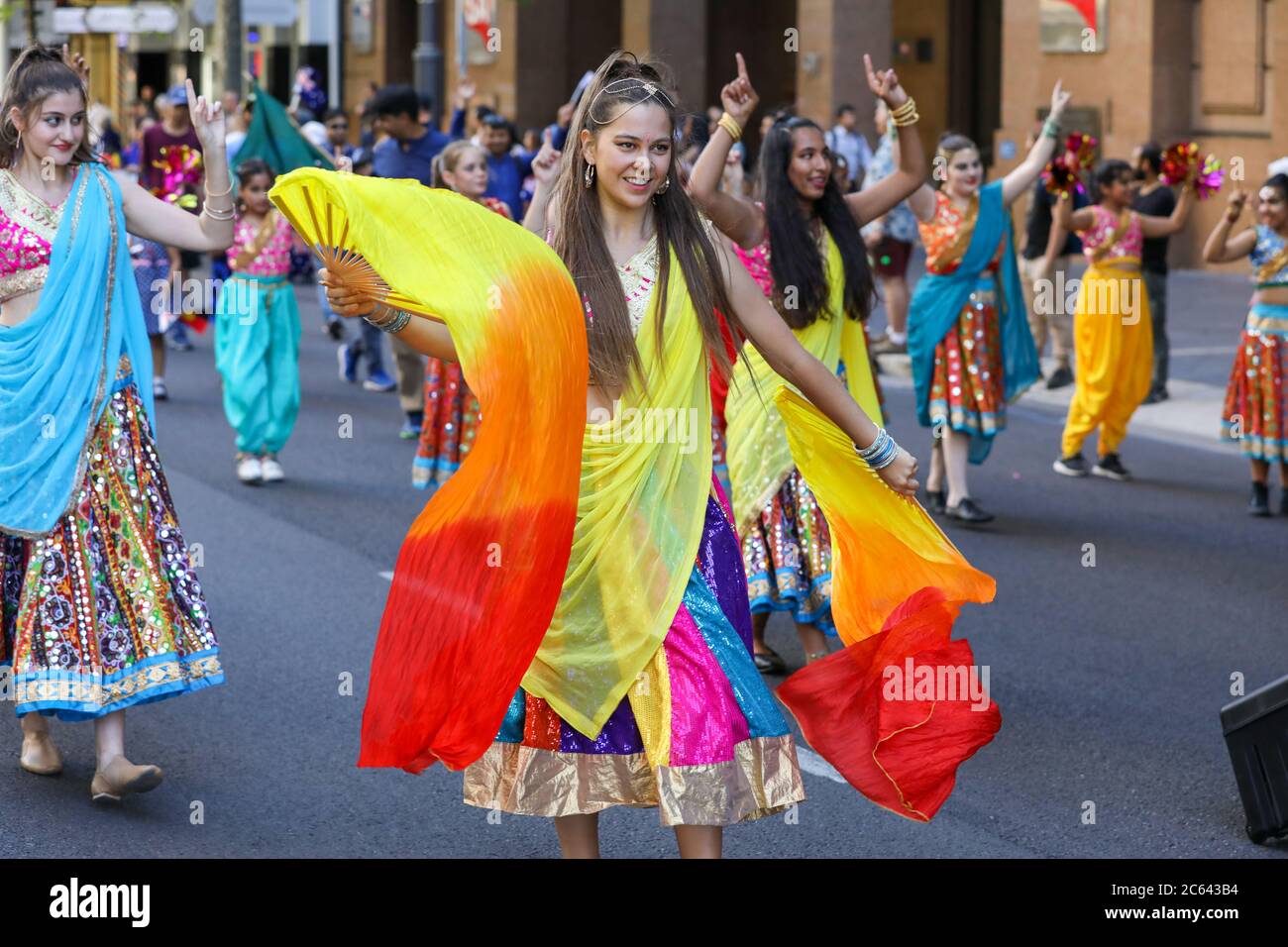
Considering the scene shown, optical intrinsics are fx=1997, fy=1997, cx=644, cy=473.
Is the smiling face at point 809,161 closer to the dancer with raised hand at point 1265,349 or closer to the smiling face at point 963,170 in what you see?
the smiling face at point 963,170

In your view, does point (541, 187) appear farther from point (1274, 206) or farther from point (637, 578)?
point (1274, 206)

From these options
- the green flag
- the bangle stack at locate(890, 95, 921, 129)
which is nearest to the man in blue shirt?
the green flag

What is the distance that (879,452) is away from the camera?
442 centimetres

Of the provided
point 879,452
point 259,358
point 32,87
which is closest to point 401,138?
point 259,358

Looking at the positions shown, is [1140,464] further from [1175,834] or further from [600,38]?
[600,38]

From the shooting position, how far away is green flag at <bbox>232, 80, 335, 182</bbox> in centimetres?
1461

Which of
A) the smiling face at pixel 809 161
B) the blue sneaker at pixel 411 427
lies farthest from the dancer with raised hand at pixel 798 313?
the blue sneaker at pixel 411 427

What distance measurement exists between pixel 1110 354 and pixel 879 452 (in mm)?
7309

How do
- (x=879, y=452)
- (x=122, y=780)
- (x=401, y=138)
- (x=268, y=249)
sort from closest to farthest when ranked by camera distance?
(x=879, y=452), (x=122, y=780), (x=268, y=249), (x=401, y=138)

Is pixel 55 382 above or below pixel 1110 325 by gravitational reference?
above

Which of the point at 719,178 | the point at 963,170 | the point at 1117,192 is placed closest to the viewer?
the point at 719,178

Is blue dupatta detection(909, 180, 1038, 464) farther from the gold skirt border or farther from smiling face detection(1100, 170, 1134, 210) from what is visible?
the gold skirt border

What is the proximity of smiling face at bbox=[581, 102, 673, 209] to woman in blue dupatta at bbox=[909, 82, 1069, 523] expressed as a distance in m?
5.68
